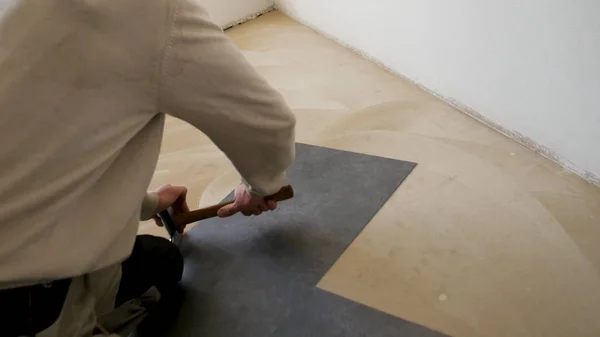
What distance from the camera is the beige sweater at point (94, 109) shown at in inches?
24.9

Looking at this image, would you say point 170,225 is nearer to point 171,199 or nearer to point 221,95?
point 171,199

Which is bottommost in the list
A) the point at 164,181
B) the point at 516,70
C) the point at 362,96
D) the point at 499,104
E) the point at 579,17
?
the point at 164,181

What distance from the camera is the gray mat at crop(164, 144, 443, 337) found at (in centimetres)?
Answer: 104

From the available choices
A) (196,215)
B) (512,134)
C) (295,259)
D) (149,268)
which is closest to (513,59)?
(512,134)

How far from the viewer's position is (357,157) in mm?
1396

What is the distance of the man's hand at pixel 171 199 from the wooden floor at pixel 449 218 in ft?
0.35

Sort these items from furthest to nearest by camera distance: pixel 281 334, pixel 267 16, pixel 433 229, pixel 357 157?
pixel 267 16, pixel 357 157, pixel 433 229, pixel 281 334

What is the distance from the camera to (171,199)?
1.18 m

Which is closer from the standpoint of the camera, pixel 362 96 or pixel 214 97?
pixel 214 97

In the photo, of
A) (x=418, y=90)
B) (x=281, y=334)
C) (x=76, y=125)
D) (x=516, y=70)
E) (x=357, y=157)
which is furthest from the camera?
(x=418, y=90)

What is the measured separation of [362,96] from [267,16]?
0.81 m

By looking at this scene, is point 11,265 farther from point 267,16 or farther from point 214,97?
point 267,16

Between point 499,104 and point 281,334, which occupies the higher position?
point 499,104

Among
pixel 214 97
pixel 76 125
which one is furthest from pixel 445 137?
pixel 76 125
